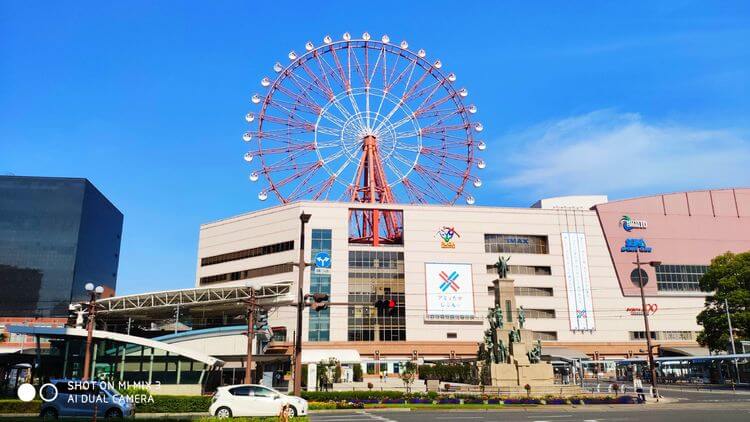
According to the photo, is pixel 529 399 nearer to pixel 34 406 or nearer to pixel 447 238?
pixel 34 406

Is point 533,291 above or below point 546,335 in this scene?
above

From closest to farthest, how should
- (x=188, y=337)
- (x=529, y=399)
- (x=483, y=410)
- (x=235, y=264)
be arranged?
(x=483, y=410) → (x=529, y=399) → (x=188, y=337) → (x=235, y=264)

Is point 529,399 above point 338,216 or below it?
below

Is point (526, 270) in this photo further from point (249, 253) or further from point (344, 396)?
point (344, 396)

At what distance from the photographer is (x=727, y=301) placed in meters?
59.3

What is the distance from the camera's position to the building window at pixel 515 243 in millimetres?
79375

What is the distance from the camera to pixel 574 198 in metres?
91.0

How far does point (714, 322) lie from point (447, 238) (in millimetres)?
32949

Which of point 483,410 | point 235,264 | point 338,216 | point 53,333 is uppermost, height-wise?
point 338,216

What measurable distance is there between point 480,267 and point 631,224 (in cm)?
2437

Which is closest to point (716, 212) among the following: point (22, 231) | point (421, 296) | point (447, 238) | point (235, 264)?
point (447, 238)

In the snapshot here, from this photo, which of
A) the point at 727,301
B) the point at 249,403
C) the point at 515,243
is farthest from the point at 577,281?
the point at 249,403

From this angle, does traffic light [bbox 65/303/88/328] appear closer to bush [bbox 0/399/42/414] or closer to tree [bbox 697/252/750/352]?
bush [bbox 0/399/42/414]

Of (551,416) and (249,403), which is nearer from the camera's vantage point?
(249,403)
